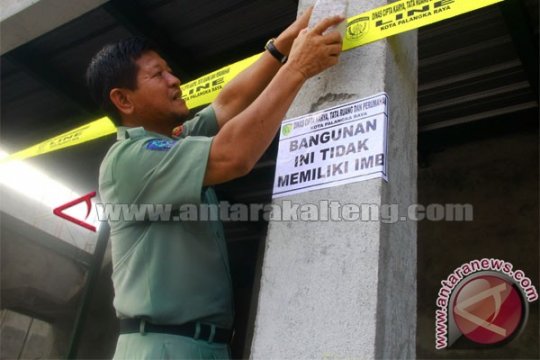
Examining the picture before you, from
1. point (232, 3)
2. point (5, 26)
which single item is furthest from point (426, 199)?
point (5, 26)

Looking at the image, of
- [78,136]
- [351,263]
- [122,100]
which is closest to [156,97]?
[122,100]

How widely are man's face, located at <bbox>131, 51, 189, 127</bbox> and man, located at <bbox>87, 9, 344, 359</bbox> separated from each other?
4 cm

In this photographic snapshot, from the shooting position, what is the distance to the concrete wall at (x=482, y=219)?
6.15 metres

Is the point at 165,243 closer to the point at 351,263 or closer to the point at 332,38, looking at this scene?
the point at 351,263

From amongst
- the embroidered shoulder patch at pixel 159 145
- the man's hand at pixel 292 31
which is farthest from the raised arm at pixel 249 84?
the embroidered shoulder patch at pixel 159 145

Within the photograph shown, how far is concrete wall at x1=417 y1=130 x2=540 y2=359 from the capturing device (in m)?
6.15

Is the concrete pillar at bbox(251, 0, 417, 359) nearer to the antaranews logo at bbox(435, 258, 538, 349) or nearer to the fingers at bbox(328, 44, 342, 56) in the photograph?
the fingers at bbox(328, 44, 342, 56)

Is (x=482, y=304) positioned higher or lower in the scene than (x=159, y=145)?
higher

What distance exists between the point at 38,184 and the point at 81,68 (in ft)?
23.1

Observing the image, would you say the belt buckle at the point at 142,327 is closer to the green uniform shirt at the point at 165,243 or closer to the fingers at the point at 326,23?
the green uniform shirt at the point at 165,243

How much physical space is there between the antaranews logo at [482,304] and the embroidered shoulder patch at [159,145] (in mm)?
5274

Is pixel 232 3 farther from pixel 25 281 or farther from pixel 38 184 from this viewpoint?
pixel 38 184

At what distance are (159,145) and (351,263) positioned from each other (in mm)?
768

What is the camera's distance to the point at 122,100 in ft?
7.36
